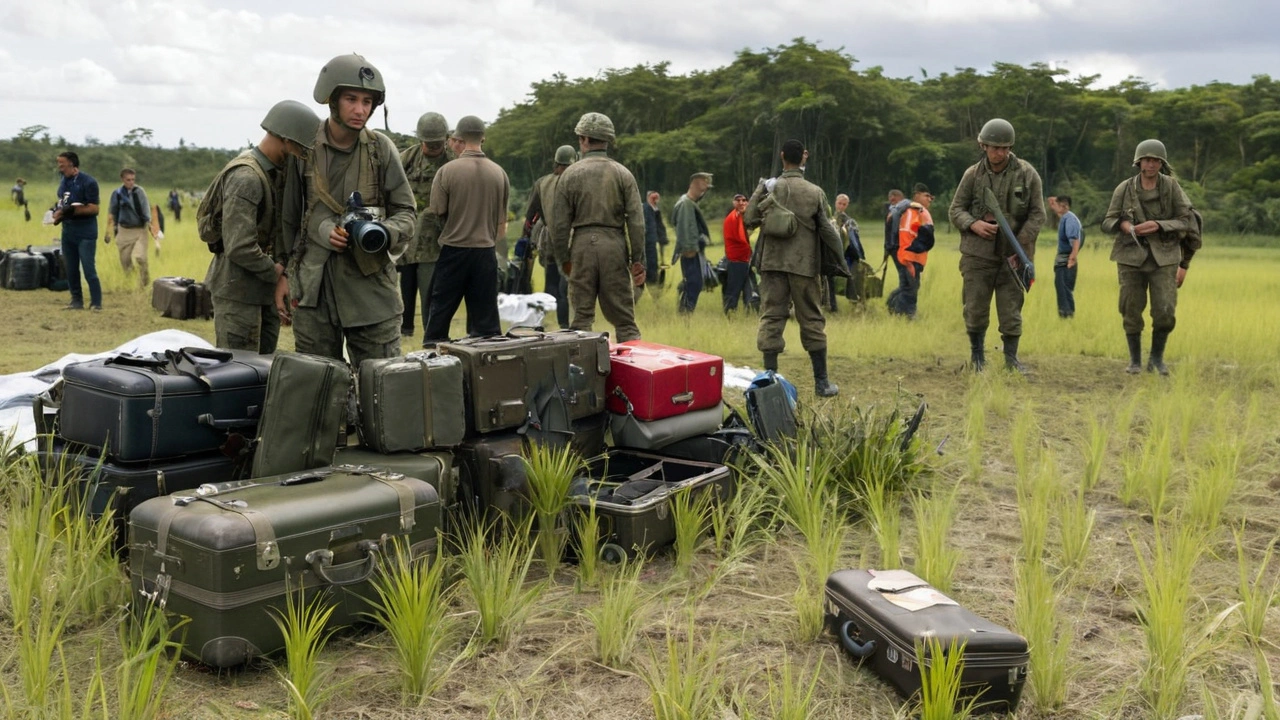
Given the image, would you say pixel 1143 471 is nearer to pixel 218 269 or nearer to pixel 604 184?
pixel 604 184

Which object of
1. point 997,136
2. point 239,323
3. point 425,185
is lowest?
point 239,323

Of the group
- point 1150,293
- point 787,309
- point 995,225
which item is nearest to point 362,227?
point 787,309

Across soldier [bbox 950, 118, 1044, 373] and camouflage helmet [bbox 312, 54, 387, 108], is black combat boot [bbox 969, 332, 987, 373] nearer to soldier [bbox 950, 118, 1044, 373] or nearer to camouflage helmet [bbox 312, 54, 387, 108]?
soldier [bbox 950, 118, 1044, 373]

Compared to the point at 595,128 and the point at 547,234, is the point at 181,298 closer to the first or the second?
the point at 547,234

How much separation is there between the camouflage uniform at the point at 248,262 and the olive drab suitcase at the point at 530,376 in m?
1.04

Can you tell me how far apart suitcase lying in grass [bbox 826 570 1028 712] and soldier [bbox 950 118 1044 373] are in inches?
212

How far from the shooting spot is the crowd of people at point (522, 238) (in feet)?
16.4

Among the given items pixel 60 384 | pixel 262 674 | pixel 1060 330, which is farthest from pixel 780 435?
pixel 1060 330

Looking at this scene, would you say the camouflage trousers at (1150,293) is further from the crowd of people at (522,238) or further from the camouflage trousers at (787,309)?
the camouflage trousers at (787,309)

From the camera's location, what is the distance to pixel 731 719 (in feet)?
10.0

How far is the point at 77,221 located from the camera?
1206 cm

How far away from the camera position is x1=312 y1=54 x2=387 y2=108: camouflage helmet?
190 inches

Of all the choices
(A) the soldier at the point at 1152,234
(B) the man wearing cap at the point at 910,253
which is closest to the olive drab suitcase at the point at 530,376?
(A) the soldier at the point at 1152,234

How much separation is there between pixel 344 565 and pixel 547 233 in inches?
284
